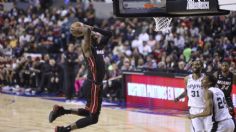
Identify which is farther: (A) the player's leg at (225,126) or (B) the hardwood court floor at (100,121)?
(B) the hardwood court floor at (100,121)

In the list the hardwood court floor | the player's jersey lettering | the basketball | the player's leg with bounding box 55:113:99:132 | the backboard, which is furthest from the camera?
the hardwood court floor

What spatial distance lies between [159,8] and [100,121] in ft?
19.4

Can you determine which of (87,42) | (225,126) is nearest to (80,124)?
(87,42)

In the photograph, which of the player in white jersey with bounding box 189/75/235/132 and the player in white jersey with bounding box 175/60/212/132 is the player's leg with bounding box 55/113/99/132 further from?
the player in white jersey with bounding box 189/75/235/132

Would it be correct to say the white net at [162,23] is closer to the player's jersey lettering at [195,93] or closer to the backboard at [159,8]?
the backboard at [159,8]

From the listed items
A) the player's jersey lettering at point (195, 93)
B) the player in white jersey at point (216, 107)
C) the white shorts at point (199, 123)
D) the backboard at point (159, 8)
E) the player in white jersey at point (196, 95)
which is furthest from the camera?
the player's jersey lettering at point (195, 93)

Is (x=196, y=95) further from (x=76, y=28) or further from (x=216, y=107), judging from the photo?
(x=76, y=28)

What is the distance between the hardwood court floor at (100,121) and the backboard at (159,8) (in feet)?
14.6

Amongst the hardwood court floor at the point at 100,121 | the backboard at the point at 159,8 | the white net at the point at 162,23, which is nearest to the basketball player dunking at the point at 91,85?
the backboard at the point at 159,8

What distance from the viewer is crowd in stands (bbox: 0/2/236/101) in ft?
64.1

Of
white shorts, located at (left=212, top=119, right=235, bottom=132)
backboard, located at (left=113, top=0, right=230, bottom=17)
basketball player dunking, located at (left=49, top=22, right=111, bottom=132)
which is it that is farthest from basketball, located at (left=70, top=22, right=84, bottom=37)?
white shorts, located at (left=212, top=119, right=235, bottom=132)

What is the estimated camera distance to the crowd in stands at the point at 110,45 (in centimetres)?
1953

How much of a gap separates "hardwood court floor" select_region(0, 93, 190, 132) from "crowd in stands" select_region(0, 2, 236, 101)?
75.8 inches

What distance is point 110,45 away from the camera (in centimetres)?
2336
